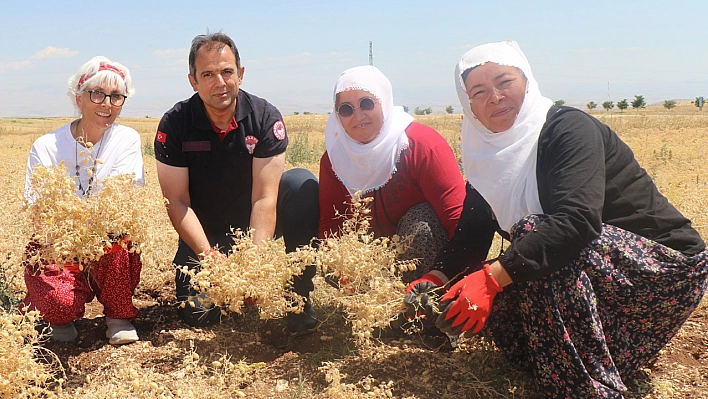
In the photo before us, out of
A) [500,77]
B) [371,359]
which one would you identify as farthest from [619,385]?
[500,77]

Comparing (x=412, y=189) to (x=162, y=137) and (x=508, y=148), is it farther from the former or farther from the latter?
(x=162, y=137)

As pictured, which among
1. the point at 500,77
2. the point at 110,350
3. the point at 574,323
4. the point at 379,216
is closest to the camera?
the point at 574,323

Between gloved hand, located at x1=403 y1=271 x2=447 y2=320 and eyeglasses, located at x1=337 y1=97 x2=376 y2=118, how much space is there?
93 cm

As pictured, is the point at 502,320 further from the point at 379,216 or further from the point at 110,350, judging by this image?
the point at 110,350

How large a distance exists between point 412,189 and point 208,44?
4.35 ft

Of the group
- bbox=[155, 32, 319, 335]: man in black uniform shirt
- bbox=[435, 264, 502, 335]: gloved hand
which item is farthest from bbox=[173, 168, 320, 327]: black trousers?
bbox=[435, 264, 502, 335]: gloved hand

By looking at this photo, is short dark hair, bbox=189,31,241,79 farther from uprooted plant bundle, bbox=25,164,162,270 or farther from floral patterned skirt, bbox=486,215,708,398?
floral patterned skirt, bbox=486,215,708,398

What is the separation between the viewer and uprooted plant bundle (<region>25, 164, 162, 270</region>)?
2.51 m

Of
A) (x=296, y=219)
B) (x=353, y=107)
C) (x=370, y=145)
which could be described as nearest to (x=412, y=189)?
(x=370, y=145)

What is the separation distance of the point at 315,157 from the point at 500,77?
28.1ft

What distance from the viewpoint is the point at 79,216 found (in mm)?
2553

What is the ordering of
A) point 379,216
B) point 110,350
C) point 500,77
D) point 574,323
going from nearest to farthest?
point 574,323, point 500,77, point 110,350, point 379,216

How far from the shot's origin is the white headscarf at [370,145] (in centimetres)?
288

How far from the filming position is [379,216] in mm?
3025
